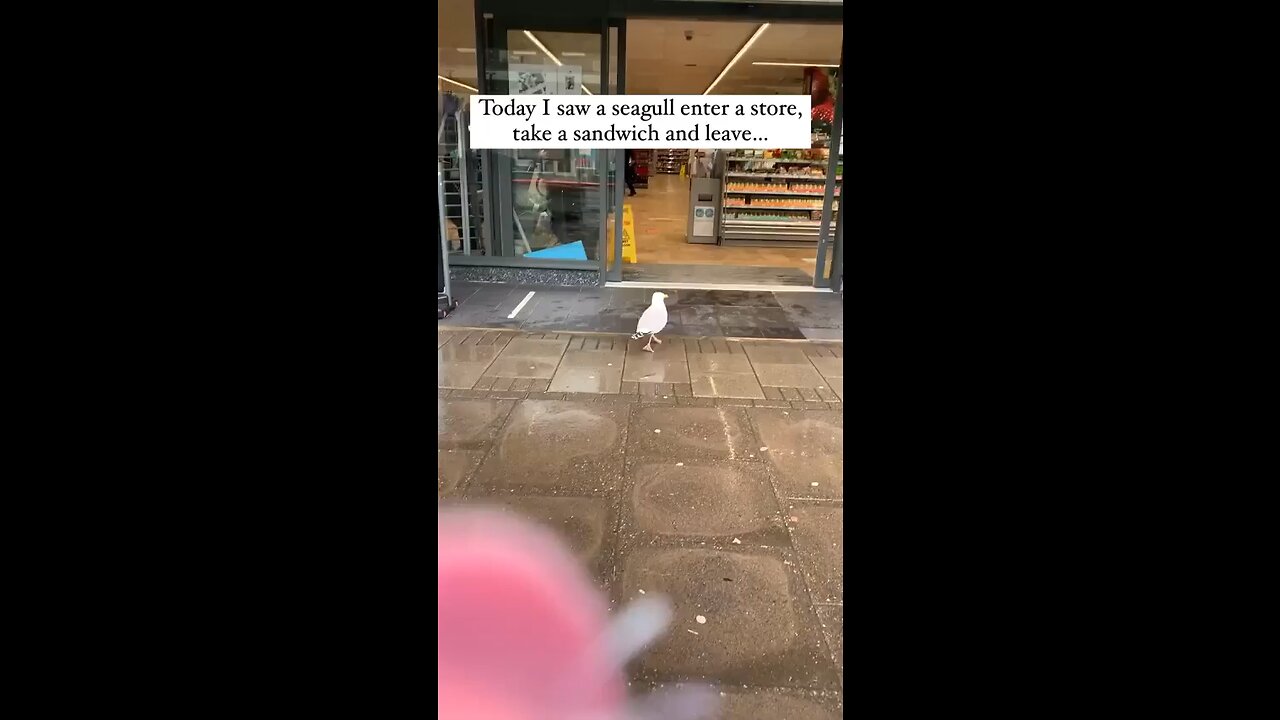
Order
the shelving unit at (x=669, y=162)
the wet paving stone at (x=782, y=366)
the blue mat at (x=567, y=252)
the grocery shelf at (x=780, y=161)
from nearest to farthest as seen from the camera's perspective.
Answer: the wet paving stone at (x=782, y=366) → the blue mat at (x=567, y=252) → the grocery shelf at (x=780, y=161) → the shelving unit at (x=669, y=162)

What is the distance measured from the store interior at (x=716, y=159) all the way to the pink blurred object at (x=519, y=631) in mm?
4897

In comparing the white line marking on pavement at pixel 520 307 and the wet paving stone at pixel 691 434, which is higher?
the white line marking on pavement at pixel 520 307

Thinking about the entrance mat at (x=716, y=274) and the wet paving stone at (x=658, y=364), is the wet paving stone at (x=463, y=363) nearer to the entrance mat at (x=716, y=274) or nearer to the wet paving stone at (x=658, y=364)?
the wet paving stone at (x=658, y=364)

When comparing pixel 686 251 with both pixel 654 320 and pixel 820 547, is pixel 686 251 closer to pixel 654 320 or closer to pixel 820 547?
pixel 654 320

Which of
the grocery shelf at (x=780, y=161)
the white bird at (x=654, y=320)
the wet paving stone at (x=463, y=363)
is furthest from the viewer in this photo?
the grocery shelf at (x=780, y=161)

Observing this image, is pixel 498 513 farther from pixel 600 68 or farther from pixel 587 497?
pixel 600 68

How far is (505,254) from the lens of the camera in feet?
25.8

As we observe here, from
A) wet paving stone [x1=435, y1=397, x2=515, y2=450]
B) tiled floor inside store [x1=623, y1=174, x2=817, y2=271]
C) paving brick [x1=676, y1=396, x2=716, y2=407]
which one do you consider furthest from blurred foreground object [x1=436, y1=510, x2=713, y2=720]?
tiled floor inside store [x1=623, y1=174, x2=817, y2=271]

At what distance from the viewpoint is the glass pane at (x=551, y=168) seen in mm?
7082

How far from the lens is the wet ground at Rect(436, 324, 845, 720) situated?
2252 millimetres

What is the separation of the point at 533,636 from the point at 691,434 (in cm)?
190

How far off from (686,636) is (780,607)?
15.9 inches

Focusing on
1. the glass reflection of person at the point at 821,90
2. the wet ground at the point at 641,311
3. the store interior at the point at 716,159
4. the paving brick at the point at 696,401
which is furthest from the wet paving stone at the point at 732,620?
the glass reflection of person at the point at 821,90

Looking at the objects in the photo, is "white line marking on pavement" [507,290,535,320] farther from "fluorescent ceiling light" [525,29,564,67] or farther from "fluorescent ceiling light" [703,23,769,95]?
"fluorescent ceiling light" [703,23,769,95]
